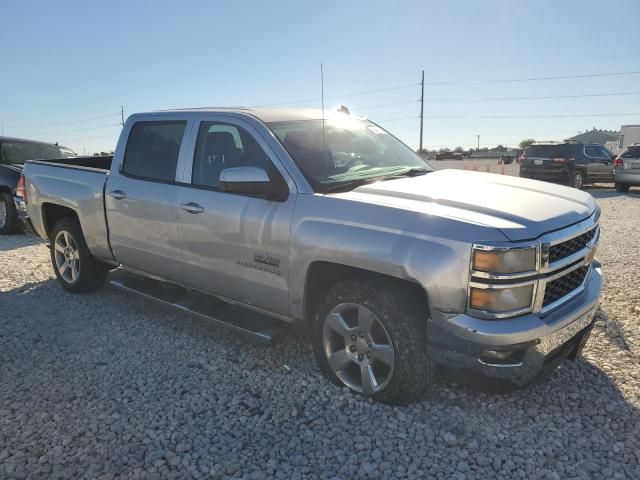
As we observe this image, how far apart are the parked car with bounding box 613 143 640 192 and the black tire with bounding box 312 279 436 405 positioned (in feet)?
53.7

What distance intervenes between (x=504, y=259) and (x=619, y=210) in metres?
11.6

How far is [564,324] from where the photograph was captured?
9.63 ft

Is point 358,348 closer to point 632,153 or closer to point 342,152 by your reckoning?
point 342,152

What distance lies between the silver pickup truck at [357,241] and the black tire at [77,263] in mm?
680

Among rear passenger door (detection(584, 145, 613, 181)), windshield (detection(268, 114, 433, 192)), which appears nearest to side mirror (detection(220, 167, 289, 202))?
windshield (detection(268, 114, 433, 192))

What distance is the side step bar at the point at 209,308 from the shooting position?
367 cm

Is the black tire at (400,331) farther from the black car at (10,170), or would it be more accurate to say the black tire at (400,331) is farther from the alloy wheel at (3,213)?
the alloy wheel at (3,213)

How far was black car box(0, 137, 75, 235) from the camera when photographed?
30.4 ft

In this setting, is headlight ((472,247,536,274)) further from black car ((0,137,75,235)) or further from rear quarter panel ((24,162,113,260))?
black car ((0,137,75,235))

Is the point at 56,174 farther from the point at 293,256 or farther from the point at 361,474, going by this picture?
the point at 361,474

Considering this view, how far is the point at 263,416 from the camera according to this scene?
125 inches

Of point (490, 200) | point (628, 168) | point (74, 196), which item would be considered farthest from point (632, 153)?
point (74, 196)

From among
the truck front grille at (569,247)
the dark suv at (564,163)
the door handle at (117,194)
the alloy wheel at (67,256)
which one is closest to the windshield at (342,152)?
the truck front grille at (569,247)

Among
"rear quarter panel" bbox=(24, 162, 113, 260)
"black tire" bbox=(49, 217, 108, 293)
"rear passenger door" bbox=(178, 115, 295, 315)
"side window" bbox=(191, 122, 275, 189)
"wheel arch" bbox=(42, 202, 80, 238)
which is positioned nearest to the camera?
"rear passenger door" bbox=(178, 115, 295, 315)
